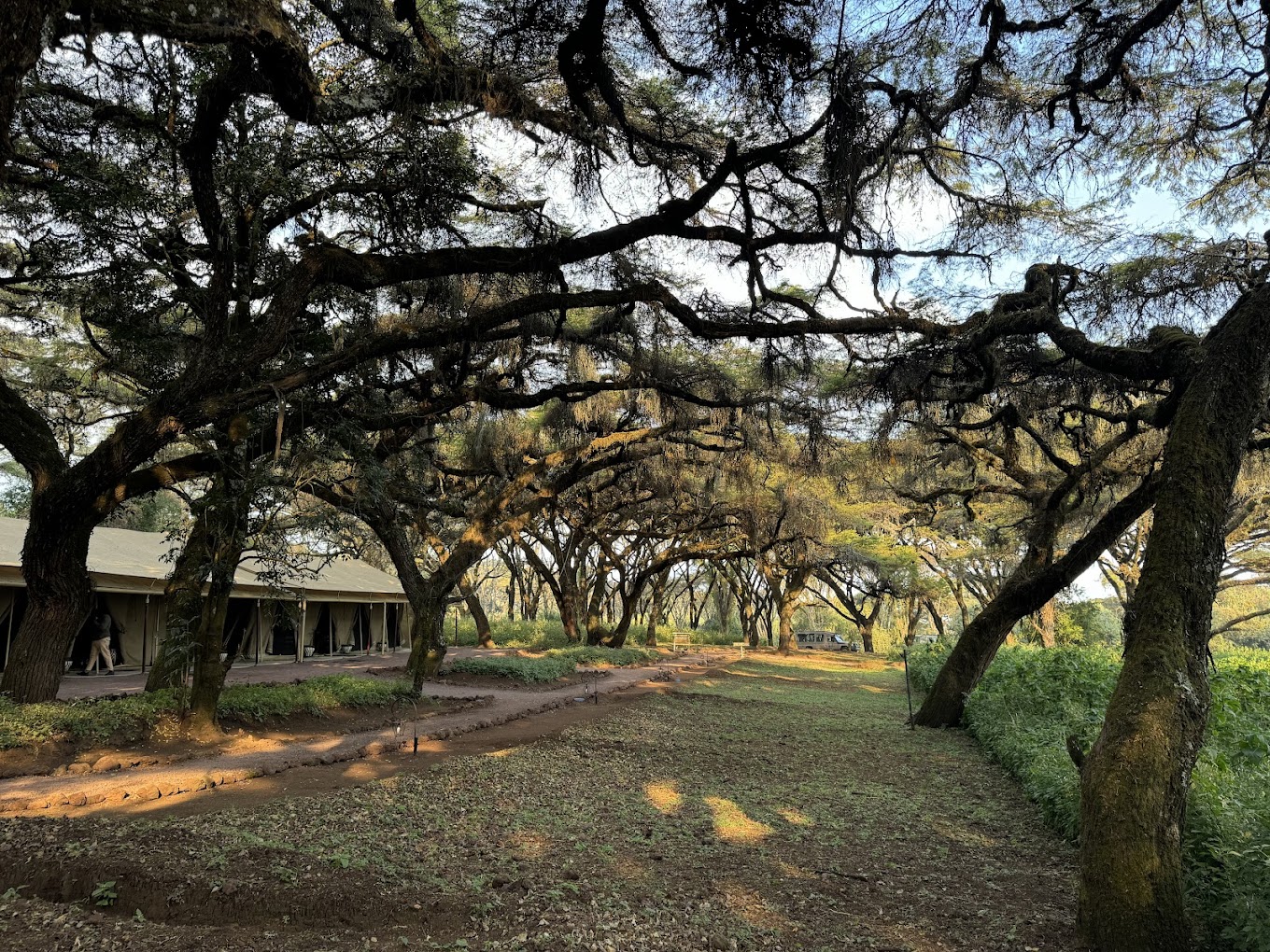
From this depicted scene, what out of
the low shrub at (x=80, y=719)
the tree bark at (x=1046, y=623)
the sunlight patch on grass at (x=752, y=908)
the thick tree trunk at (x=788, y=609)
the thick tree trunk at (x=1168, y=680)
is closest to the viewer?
the thick tree trunk at (x=1168, y=680)

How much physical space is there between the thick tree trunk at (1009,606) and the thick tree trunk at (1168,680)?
271 cm

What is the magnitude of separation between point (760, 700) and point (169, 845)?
35.9 ft

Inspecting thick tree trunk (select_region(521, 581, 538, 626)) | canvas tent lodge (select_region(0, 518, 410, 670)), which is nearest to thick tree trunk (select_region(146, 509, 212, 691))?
canvas tent lodge (select_region(0, 518, 410, 670))

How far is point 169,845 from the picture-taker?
13.9ft

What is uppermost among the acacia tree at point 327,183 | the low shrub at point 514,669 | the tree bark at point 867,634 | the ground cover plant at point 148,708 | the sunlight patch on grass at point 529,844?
the acacia tree at point 327,183

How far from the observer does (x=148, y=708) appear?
7.88 m

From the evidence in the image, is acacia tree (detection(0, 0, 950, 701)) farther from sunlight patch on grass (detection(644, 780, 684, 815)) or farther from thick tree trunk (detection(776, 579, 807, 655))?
thick tree trunk (detection(776, 579, 807, 655))

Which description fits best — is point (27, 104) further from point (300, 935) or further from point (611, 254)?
point (300, 935)

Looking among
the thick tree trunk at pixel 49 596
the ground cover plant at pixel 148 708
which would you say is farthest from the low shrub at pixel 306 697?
the thick tree trunk at pixel 49 596

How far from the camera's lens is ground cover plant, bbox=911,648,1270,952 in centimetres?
335

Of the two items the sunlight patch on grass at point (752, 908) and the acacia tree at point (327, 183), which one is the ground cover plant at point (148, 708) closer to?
the acacia tree at point (327, 183)

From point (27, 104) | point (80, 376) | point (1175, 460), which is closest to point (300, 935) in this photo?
point (1175, 460)

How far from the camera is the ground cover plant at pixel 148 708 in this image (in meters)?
6.89

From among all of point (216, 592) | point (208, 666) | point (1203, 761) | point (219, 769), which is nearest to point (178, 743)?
point (208, 666)
